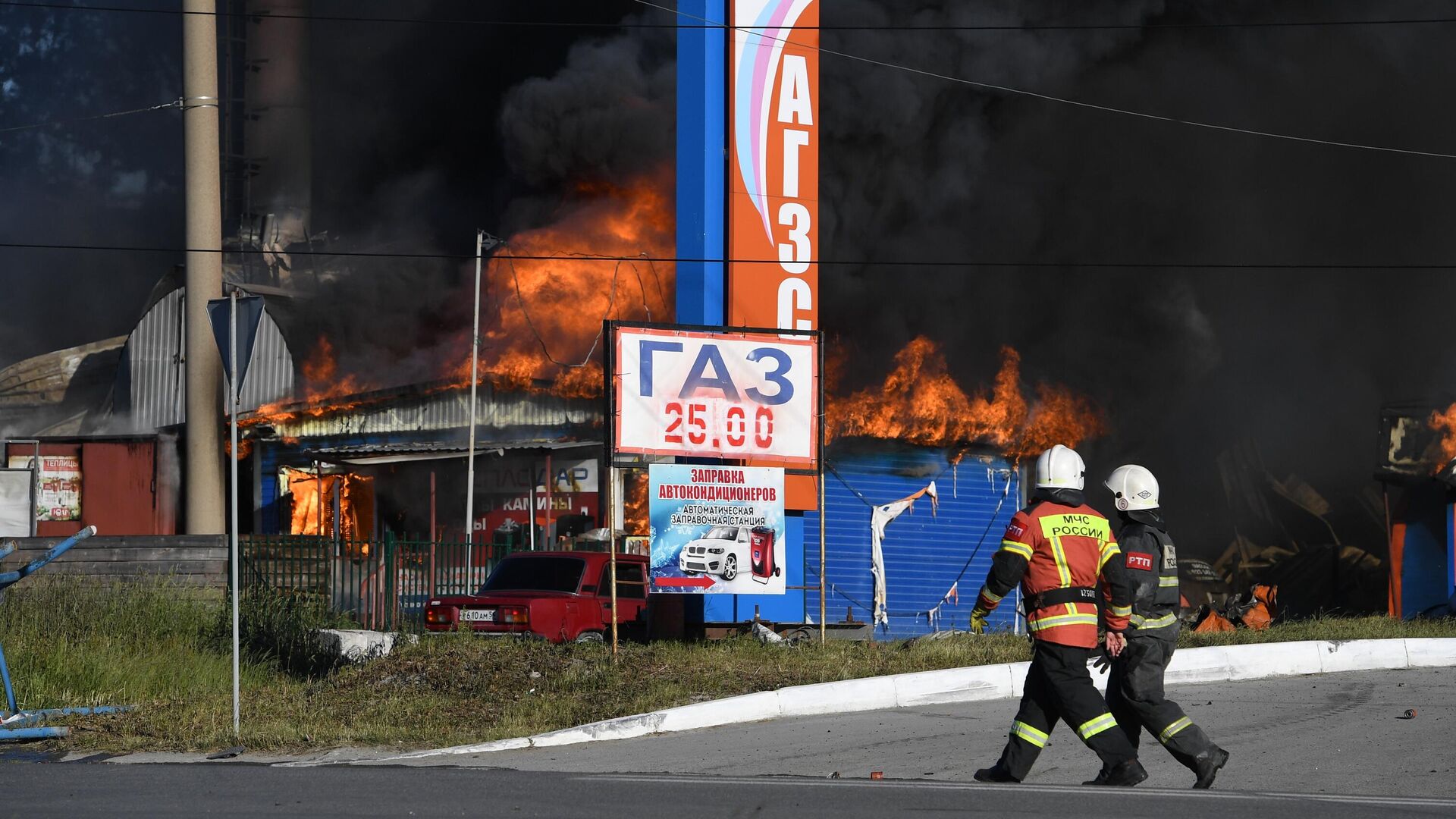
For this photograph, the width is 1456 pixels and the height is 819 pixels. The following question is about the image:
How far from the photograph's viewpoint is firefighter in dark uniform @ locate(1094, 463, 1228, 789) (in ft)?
25.1

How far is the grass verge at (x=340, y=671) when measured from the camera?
10547 mm

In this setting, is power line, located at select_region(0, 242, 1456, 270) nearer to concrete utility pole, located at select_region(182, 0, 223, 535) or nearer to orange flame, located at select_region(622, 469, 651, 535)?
orange flame, located at select_region(622, 469, 651, 535)

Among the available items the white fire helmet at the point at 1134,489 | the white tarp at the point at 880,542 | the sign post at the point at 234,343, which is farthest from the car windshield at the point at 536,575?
the white tarp at the point at 880,542

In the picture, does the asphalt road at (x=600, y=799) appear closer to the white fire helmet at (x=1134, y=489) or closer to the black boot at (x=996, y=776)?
the black boot at (x=996, y=776)

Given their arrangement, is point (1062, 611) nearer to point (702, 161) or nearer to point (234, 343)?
point (234, 343)

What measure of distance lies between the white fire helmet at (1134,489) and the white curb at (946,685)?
12.9 ft

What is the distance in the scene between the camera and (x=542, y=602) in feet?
48.9

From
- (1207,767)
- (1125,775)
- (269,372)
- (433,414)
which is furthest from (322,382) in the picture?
(1207,767)

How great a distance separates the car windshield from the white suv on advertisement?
4.26 feet

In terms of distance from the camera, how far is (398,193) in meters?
46.0

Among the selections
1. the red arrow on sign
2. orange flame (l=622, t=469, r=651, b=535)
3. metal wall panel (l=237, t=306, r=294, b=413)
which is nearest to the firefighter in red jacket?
the red arrow on sign

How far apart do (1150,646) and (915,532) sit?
56.9 feet

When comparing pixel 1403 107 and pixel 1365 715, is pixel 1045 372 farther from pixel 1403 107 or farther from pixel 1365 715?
pixel 1365 715

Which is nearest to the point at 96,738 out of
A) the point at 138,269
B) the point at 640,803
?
the point at 640,803
